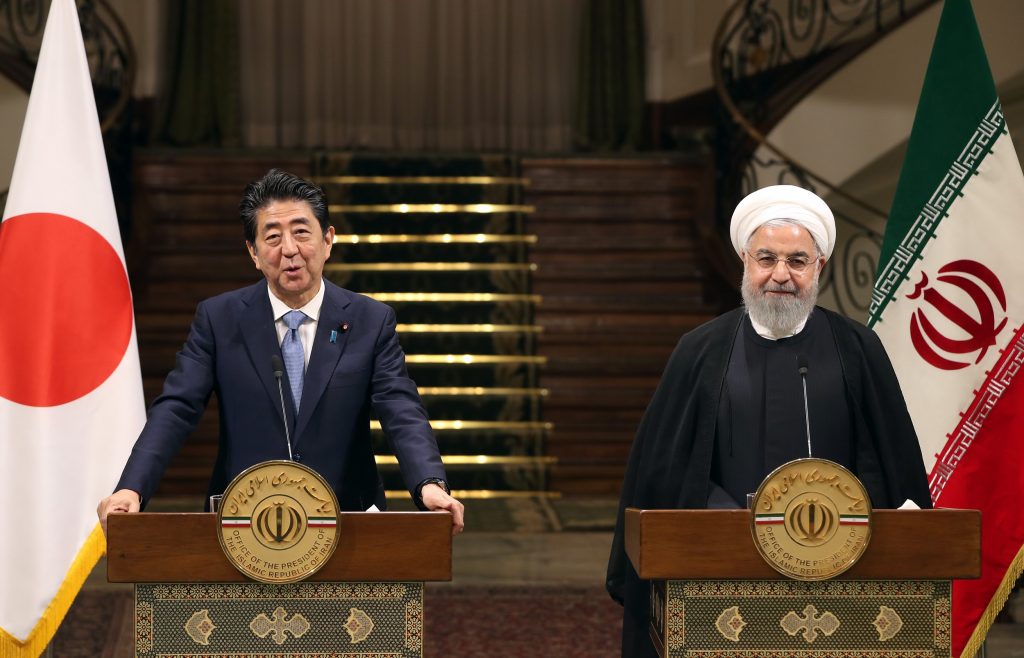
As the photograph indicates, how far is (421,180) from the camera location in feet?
33.0

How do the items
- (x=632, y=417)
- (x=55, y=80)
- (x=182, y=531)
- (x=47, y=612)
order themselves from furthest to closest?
(x=632, y=417), (x=55, y=80), (x=47, y=612), (x=182, y=531)

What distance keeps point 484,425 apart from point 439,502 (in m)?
5.46

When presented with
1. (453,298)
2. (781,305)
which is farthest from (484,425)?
(781,305)

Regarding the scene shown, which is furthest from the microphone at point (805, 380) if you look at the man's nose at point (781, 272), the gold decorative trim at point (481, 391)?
the gold decorative trim at point (481, 391)

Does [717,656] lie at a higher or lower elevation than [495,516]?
higher

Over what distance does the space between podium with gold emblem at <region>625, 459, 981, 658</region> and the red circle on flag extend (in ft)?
5.99

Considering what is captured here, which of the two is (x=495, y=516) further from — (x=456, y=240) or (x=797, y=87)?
(x=797, y=87)

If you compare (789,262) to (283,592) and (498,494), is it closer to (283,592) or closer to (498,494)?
(283,592)

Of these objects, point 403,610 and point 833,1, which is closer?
point 403,610

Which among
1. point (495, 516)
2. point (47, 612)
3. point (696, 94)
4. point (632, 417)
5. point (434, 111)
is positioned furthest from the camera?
point (434, 111)

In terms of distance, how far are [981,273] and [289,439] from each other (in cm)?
218

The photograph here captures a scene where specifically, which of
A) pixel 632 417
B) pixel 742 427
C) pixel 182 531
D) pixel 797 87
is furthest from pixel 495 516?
pixel 182 531

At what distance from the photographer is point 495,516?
7527 mm

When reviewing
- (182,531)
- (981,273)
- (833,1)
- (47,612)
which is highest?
(833,1)
